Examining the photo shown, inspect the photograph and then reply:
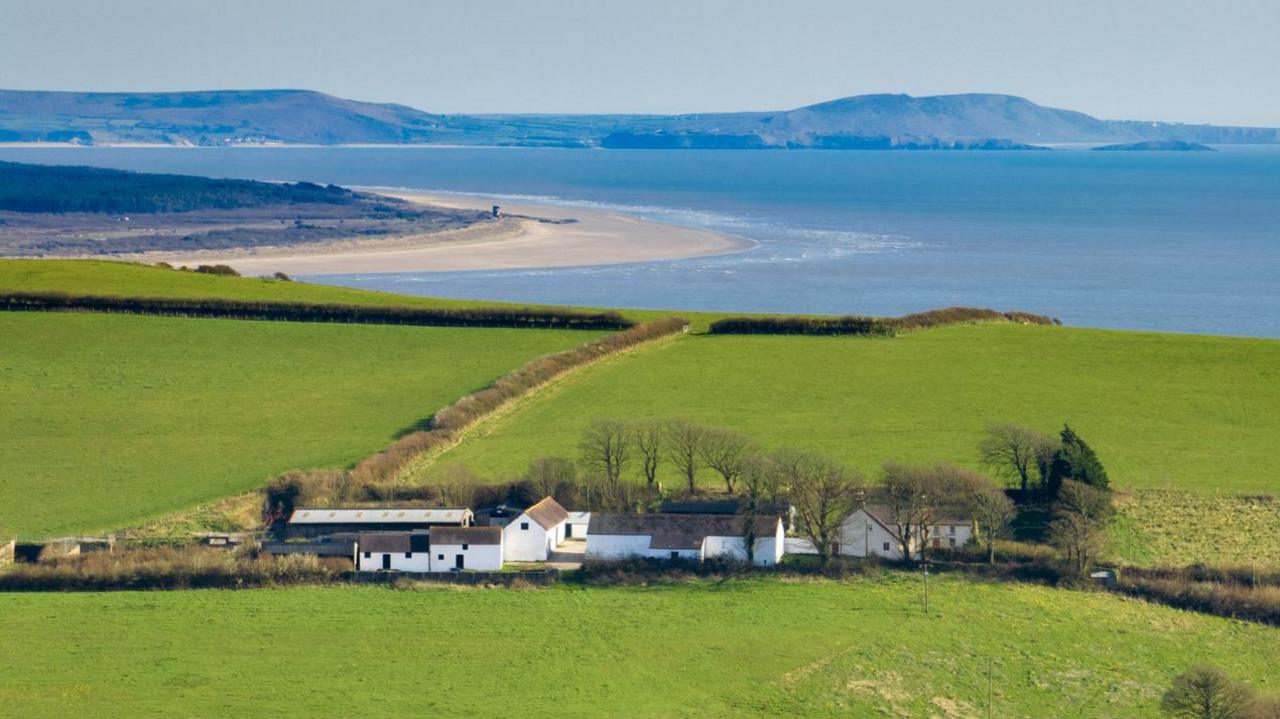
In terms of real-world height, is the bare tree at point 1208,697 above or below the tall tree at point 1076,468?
below

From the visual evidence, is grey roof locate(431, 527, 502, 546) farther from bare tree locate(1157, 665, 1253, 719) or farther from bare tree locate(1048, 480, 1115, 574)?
bare tree locate(1157, 665, 1253, 719)

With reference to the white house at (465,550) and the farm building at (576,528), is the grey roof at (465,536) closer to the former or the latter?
the white house at (465,550)

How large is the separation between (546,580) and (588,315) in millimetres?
32673

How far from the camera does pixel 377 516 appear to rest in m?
41.2

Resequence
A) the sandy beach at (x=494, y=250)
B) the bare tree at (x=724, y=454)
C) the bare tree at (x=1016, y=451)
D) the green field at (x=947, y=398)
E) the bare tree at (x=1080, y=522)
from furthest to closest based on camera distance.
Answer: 1. the sandy beach at (x=494, y=250)
2. the green field at (x=947, y=398)
3. the bare tree at (x=724, y=454)
4. the bare tree at (x=1016, y=451)
5. the bare tree at (x=1080, y=522)

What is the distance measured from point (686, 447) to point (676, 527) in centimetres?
579

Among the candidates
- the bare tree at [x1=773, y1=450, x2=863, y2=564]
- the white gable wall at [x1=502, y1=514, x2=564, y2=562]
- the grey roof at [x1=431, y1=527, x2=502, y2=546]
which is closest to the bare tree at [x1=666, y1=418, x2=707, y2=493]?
the bare tree at [x1=773, y1=450, x2=863, y2=564]

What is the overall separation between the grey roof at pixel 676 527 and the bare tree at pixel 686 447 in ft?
14.5

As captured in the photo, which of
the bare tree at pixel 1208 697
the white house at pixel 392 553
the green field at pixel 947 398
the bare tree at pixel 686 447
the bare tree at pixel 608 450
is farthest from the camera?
the green field at pixel 947 398

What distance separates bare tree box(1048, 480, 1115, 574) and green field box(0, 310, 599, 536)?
19971mm

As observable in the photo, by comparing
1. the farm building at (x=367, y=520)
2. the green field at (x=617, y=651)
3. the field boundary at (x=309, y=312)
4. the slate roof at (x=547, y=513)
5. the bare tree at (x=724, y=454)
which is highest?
the field boundary at (x=309, y=312)

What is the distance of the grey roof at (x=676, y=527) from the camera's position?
39.1 m

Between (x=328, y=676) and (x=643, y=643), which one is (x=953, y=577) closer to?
(x=643, y=643)

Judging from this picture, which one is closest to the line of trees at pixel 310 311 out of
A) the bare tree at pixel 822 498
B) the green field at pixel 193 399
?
the green field at pixel 193 399
